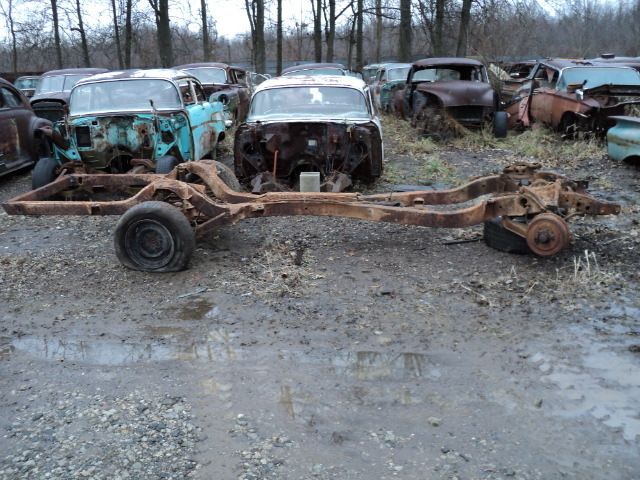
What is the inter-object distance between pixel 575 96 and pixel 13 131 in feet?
31.3

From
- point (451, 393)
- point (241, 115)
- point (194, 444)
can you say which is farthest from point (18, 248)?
point (241, 115)

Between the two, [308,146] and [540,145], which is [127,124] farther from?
[540,145]

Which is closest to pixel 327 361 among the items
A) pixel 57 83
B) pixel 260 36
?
pixel 57 83

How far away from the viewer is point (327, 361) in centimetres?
374

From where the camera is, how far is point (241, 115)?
14.6 m

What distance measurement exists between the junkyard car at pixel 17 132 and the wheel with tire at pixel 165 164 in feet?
7.36

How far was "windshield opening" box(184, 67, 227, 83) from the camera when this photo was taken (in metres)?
15.0

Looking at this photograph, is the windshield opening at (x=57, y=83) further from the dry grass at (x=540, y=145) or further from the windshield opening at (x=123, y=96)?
the dry grass at (x=540, y=145)

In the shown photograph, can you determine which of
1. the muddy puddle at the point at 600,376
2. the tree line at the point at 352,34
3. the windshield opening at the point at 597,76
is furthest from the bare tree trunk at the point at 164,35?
the muddy puddle at the point at 600,376

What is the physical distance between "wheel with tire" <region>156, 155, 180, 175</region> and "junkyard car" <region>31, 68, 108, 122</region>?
5643 millimetres

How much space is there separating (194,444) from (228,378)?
0.64 m

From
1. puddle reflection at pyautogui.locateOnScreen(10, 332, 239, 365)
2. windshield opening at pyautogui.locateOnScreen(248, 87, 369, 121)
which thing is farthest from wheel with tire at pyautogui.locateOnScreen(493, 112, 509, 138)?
puddle reflection at pyautogui.locateOnScreen(10, 332, 239, 365)

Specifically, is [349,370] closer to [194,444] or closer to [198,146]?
[194,444]

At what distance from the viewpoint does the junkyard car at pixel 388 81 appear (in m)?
16.6
